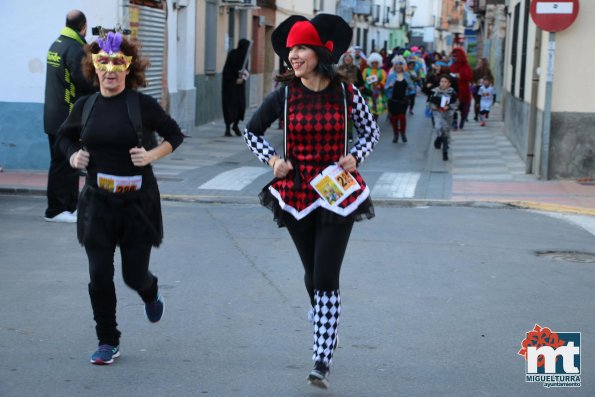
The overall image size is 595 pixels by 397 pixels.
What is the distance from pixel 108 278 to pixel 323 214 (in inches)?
48.3

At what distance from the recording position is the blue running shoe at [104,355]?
19.0 feet

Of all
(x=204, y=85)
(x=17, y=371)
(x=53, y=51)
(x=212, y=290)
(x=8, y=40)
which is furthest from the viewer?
(x=204, y=85)

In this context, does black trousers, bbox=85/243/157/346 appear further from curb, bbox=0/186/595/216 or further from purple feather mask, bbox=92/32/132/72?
curb, bbox=0/186/595/216

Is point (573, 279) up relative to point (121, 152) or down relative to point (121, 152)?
down

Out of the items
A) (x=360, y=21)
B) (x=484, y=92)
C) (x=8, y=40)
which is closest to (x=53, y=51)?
(x=8, y=40)

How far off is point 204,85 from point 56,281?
57.1 ft

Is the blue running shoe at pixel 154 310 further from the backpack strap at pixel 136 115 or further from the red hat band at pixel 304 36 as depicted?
the red hat band at pixel 304 36

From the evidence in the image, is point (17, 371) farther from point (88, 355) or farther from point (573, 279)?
point (573, 279)

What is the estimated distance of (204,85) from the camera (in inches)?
987

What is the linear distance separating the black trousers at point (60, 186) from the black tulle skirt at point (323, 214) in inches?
210

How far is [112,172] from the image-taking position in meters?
5.77

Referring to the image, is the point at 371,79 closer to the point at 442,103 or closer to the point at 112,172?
the point at 442,103

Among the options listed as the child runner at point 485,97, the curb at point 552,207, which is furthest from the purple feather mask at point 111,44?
the child runner at point 485,97

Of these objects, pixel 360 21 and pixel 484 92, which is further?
pixel 360 21
